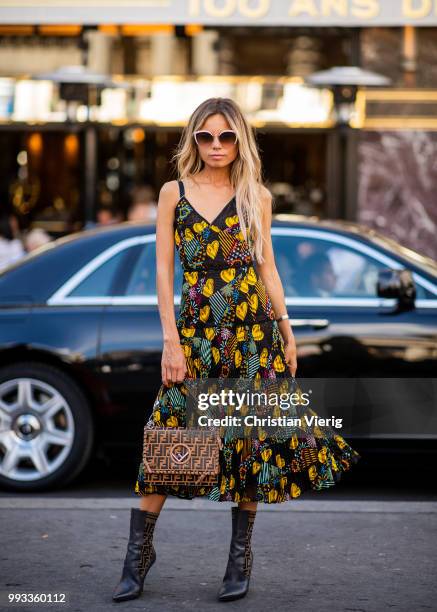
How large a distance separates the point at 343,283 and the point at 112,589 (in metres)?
2.63

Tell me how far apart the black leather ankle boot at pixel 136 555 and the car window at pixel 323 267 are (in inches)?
95.5

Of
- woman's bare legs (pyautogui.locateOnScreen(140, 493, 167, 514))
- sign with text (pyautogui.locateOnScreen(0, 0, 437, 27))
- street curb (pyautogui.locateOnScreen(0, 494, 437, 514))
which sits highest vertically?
sign with text (pyautogui.locateOnScreen(0, 0, 437, 27))

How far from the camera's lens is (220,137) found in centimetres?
489

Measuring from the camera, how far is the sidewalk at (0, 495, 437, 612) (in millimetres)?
4961

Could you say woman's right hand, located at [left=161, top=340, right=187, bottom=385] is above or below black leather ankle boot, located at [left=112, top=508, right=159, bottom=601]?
above

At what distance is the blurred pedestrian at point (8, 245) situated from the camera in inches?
445

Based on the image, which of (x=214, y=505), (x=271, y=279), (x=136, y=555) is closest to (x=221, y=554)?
(x=136, y=555)

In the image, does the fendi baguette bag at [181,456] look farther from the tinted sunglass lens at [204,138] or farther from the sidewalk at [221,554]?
the tinted sunglass lens at [204,138]

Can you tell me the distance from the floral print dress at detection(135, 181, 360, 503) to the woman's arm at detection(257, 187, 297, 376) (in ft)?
0.34

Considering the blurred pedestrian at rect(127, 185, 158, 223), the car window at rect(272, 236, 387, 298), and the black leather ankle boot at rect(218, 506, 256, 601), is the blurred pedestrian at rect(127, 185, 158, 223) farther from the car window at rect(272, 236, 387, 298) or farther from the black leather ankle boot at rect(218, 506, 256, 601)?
the black leather ankle boot at rect(218, 506, 256, 601)

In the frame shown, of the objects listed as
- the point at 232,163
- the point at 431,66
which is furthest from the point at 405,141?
the point at 232,163

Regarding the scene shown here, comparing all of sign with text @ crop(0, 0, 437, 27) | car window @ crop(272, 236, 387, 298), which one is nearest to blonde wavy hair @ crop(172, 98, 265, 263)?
car window @ crop(272, 236, 387, 298)

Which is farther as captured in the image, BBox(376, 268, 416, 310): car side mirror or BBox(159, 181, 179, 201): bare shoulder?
BBox(376, 268, 416, 310): car side mirror

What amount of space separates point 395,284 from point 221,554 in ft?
5.93
